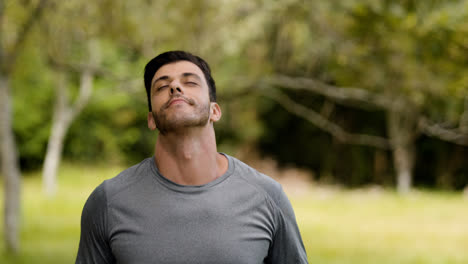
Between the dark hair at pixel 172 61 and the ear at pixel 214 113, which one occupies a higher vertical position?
the dark hair at pixel 172 61

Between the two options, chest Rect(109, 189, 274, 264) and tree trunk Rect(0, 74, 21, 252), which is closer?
chest Rect(109, 189, 274, 264)

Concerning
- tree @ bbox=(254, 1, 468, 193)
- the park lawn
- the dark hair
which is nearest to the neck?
the dark hair

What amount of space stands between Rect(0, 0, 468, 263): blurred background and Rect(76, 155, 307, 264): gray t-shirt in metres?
4.24

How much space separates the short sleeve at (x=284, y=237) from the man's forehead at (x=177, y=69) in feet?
1.56

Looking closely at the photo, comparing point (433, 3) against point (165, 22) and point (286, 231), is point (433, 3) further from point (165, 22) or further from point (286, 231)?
point (165, 22)

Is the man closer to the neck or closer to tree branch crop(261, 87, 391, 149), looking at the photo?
the neck

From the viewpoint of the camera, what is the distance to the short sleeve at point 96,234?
1.88m

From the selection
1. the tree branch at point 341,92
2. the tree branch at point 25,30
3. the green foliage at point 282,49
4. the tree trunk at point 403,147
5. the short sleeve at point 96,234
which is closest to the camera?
the short sleeve at point 96,234

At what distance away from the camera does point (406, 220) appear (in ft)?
49.9

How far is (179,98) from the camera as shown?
1.82m

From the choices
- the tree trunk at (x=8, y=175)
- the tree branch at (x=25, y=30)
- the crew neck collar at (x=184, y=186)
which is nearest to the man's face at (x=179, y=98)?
the crew neck collar at (x=184, y=186)

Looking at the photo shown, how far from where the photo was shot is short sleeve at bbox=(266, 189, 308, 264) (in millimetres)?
1942

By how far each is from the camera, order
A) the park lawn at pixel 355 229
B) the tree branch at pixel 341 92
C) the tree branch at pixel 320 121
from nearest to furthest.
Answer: the park lawn at pixel 355 229, the tree branch at pixel 341 92, the tree branch at pixel 320 121

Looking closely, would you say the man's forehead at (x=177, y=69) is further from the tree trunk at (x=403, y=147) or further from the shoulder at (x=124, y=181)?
the tree trunk at (x=403, y=147)
